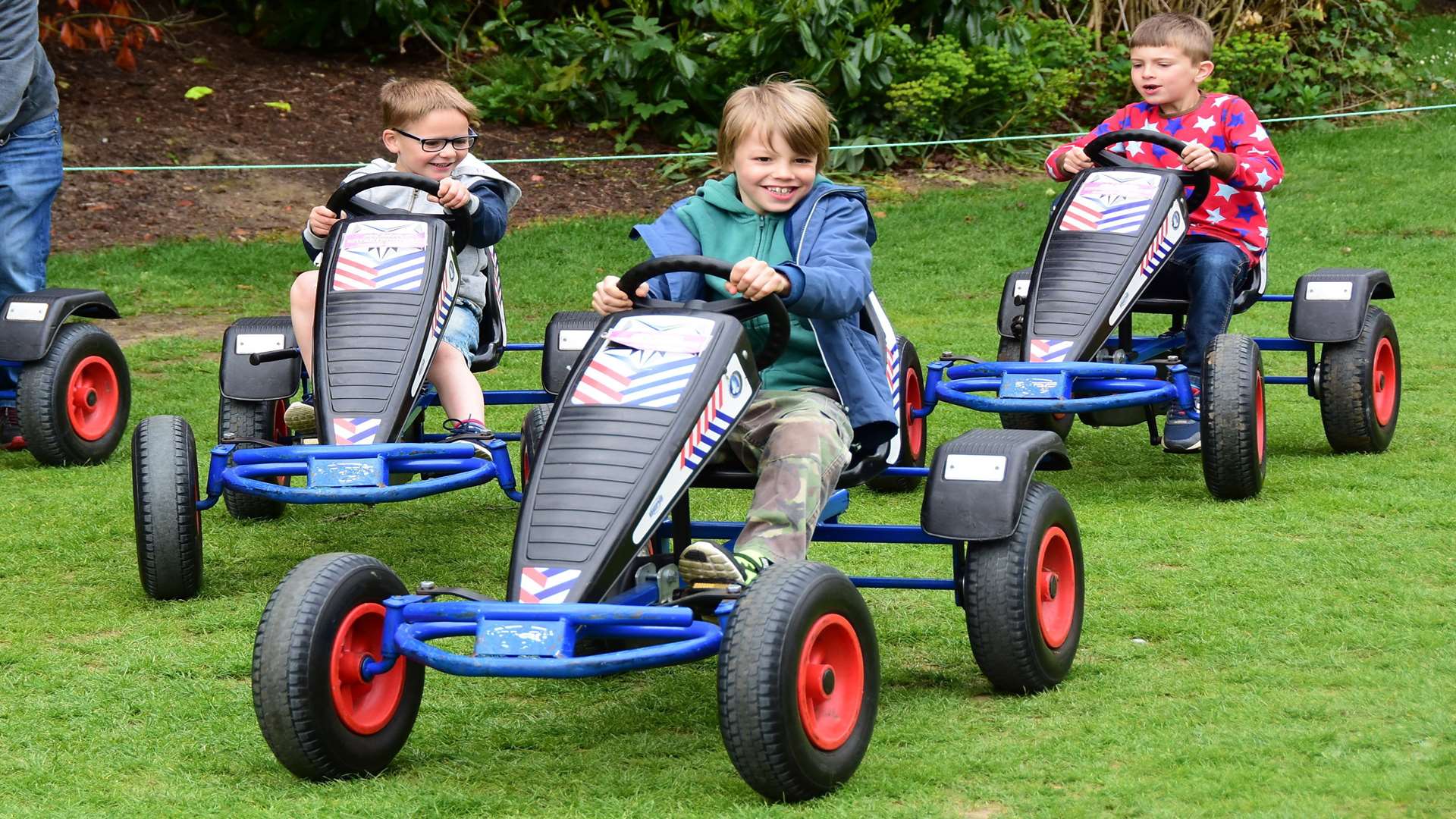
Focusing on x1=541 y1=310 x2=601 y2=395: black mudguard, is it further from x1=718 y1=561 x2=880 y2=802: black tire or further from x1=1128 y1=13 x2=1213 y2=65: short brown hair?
x1=718 y1=561 x2=880 y2=802: black tire

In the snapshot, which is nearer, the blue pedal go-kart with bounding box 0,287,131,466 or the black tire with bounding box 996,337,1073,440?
the blue pedal go-kart with bounding box 0,287,131,466

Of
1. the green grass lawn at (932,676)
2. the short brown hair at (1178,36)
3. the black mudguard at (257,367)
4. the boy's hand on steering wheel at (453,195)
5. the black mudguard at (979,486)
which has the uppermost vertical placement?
the short brown hair at (1178,36)

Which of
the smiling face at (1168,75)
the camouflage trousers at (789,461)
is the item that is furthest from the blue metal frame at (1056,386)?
the camouflage trousers at (789,461)

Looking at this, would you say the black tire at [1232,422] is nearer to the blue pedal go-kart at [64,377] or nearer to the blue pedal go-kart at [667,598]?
the blue pedal go-kart at [667,598]

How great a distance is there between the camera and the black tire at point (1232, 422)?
514 cm

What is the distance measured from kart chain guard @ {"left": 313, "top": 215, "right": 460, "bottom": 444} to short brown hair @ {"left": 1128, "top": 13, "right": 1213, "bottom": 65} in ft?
8.76

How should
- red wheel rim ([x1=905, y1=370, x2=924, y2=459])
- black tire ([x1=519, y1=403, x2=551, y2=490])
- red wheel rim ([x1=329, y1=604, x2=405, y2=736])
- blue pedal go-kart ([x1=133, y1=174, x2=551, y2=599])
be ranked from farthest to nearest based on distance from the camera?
red wheel rim ([x1=905, y1=370, x2=924, y2=459]) → black tire ([x1=519, y1=403, x2=551, y2=490]) → blue pedal go-kart ([x1=133, y1=174, x2=551, y2=599]) → red wheel rim ([x1=329, y1=604, x2=405, y2=736])

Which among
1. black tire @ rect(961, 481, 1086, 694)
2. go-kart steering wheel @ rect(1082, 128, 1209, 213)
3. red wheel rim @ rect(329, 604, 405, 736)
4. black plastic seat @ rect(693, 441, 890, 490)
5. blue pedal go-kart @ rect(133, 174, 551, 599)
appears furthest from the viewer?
go-kart steering wheel @ rect(1082, 128, 1209, 213)

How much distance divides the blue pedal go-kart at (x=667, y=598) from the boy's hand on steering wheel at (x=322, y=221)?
182 centimetres

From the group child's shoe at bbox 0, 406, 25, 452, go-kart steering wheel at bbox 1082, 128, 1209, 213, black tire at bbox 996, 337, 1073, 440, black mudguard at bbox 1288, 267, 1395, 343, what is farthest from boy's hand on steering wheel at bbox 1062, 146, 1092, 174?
child's shoe at bbox 0, 406, 25, 452

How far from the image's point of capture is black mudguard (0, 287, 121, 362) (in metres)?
5.95

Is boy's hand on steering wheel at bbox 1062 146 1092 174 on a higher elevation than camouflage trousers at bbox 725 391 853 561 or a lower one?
higher

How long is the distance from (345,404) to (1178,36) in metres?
3.24

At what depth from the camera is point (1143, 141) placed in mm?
5902
